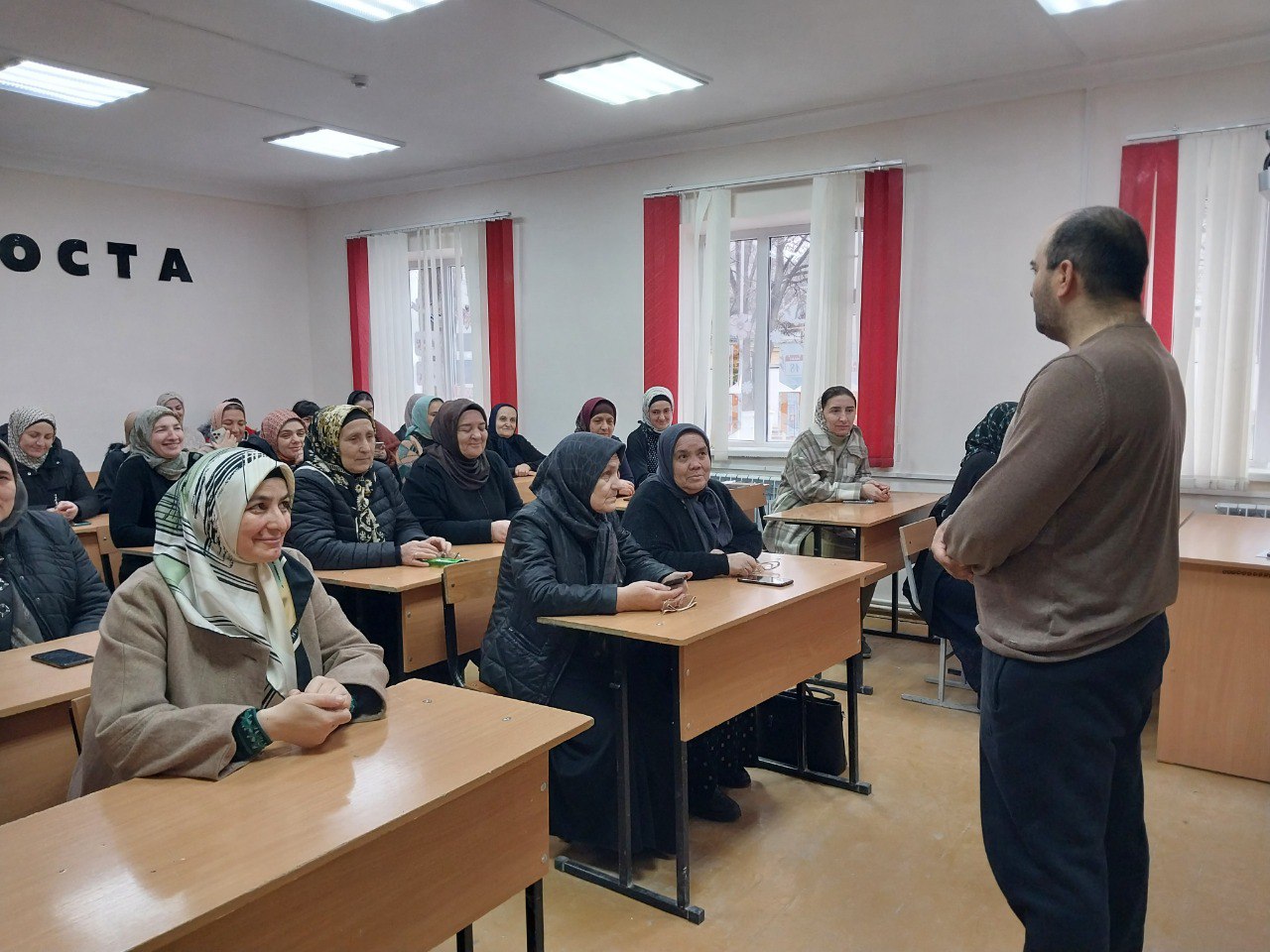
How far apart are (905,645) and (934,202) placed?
2.56 metres

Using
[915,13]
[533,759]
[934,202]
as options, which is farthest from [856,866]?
[934,202]

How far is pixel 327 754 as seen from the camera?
157 centimetres

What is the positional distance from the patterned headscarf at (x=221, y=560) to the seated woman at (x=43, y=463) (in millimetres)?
3806

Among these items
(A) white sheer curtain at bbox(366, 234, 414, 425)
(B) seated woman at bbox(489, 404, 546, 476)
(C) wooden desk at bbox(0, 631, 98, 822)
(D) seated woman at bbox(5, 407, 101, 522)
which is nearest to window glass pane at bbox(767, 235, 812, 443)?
(B) seated woman at bbox(489, 404, 546, 476)

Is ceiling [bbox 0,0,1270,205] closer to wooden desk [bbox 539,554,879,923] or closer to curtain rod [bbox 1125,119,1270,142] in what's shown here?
curtain rod [bbox 1125,119,1270,142]

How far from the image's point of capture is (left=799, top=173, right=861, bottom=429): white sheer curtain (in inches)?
220

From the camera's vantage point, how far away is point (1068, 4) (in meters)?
4.03

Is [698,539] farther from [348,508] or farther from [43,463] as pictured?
[43,463]

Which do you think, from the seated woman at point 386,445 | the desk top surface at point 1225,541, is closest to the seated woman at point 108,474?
the seated woman at point 386,445

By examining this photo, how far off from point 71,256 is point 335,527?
4820mm

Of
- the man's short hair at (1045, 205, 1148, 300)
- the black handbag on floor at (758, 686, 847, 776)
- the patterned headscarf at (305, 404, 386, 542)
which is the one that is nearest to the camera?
the man's short hair at (1045, 205, 1148, 300)

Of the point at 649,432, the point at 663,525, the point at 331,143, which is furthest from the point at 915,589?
the point at 331,143

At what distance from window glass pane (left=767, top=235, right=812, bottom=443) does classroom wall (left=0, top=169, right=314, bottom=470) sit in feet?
13.4

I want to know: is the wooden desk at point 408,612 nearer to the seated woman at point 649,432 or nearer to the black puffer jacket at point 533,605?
the black puffer jacket at point 533,605
